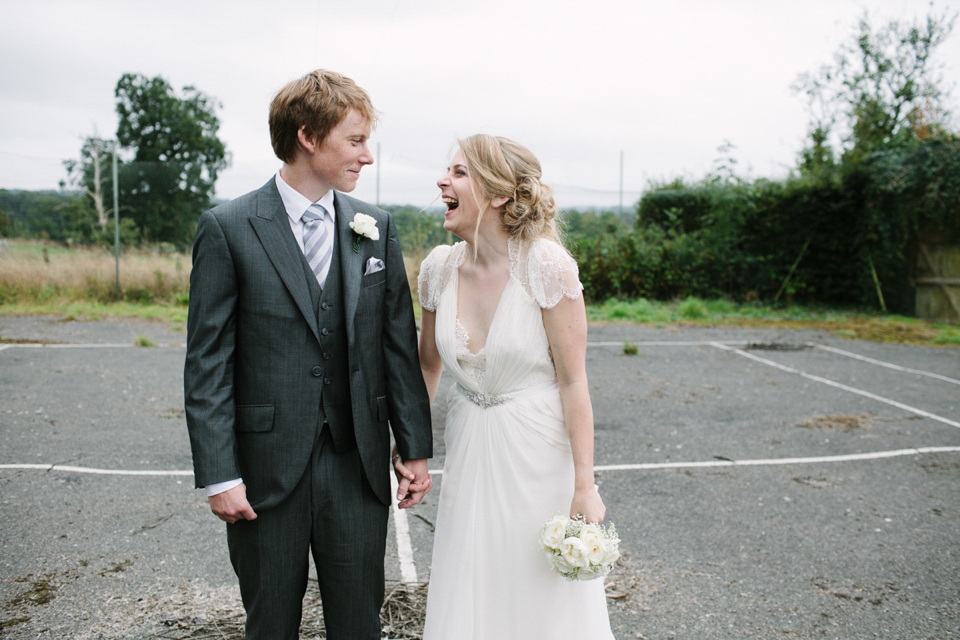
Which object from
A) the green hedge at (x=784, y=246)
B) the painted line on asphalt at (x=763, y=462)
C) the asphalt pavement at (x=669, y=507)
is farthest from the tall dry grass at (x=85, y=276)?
the painted line on asphalt at (x=763, y=462)

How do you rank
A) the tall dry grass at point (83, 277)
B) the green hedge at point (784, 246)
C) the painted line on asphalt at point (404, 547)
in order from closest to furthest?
1. the painted line on asphalt at point (404, 547)
2. the tall dry grass at point (83, 277)
3. the green hedge at point (784, 246)

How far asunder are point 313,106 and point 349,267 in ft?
1.50

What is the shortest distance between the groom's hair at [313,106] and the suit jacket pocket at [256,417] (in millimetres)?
741

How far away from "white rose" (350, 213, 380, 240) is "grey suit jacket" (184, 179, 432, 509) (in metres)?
0.05

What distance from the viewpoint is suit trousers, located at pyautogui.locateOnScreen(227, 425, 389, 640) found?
1910 millimetres

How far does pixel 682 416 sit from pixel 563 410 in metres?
4.58

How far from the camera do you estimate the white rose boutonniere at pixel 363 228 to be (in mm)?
1973

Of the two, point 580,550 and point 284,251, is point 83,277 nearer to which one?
point 284,251

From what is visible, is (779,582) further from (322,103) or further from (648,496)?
(322,103)

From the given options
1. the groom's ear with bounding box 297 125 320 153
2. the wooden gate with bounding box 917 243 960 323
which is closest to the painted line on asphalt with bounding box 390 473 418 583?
the groom's ear with bounding box 297 125 320 153

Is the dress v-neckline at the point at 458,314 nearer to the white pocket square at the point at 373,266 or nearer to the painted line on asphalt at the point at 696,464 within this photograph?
the white pocket square at the point at 373,266

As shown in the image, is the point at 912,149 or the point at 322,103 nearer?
the point at 322,103

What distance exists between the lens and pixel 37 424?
18.5 ft

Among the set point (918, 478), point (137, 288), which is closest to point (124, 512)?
point (918, 478)
